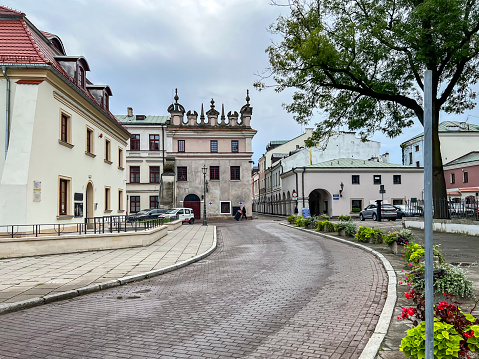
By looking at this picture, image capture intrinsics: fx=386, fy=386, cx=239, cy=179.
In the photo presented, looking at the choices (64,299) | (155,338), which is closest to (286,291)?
(155,338)

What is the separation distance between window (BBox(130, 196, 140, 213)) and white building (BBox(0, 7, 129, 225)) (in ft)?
86.1

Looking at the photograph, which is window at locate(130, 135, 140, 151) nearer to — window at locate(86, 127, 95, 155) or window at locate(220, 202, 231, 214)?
window at locate(220, 202, 231, 214)

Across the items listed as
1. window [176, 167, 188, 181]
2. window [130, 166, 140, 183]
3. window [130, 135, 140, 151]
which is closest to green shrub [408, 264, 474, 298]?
window [176, 167, 188, 181]

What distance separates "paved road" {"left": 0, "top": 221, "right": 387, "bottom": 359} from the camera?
4.76 meters

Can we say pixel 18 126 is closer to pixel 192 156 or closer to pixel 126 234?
pixel 126 234

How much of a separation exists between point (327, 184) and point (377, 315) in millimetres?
42428

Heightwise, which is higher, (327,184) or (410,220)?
(327,184)

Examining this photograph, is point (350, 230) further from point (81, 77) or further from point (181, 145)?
point (181, 145)

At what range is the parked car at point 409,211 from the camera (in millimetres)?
26752

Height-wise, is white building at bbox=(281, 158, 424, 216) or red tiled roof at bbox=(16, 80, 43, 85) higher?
red tiled roof at bbox=(16, 80, 43, 85)

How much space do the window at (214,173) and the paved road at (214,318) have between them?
38.2 m

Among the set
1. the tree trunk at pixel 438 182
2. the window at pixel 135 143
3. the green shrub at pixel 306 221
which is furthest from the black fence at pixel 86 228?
the window at pixel 135 143

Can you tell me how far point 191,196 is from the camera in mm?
48281

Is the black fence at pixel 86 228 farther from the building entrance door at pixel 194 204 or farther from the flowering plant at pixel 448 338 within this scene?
the building entrance door at pixel 194 204
